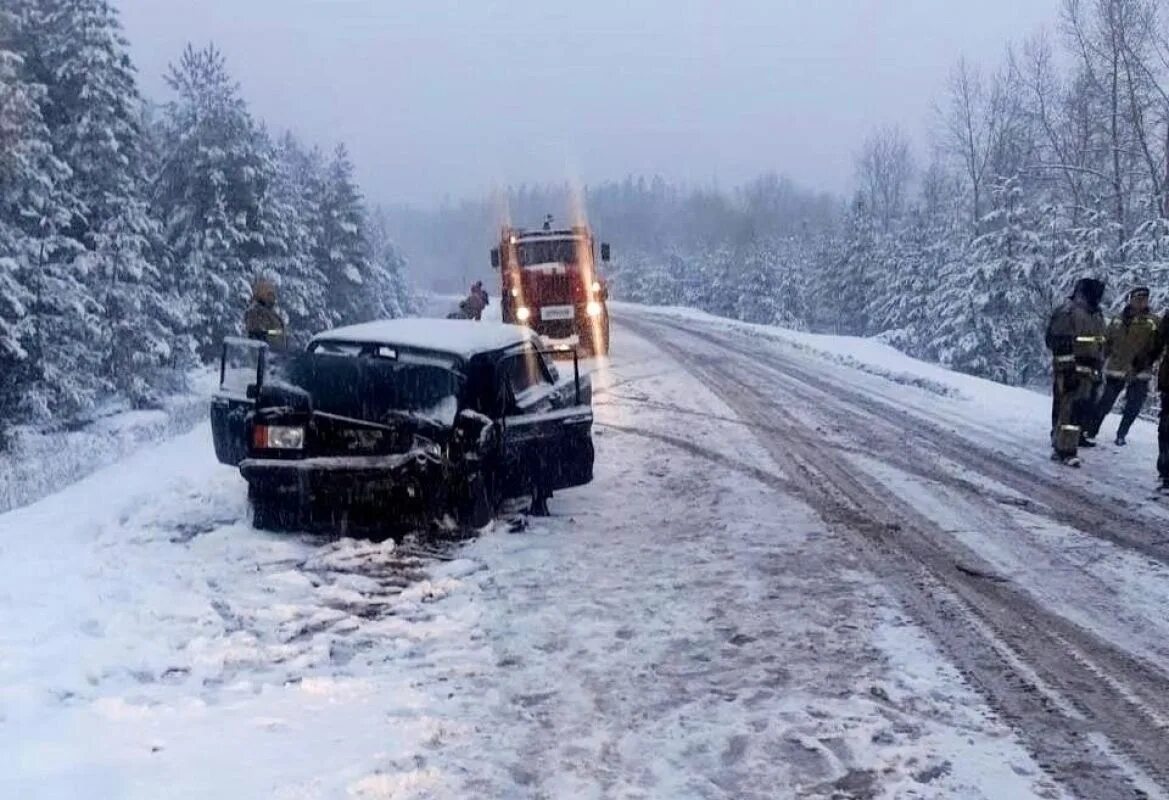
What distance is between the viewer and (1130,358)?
10750mm

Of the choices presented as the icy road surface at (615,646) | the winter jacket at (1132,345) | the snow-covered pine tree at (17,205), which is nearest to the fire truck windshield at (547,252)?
the snow-covered pine tree at (17,205)

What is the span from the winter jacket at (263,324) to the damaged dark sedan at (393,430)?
3215 mm

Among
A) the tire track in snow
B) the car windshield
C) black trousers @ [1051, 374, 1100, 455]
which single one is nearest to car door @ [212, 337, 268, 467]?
the car windshield

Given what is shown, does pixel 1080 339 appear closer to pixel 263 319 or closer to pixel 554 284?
pixel 263 319

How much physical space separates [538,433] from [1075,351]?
6170 mm

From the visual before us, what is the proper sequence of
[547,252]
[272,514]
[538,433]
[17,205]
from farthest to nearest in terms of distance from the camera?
[547,252], [17,205], [538,433], [272,514]

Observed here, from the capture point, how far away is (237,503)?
773 cm

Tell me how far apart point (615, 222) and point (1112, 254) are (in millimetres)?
156860

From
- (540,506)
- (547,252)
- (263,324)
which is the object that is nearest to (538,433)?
(540,506)

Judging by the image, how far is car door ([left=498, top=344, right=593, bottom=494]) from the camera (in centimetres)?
722

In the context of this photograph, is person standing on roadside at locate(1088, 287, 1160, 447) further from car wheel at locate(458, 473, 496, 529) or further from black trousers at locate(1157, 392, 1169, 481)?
car wheel at locate(458, 473, 496, 529)

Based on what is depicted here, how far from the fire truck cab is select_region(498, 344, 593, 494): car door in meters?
10.8

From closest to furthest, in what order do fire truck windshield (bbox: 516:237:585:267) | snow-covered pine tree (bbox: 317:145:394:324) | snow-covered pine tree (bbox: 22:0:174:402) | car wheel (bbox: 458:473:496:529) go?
car wheel (bbox: 458:473:496:529)
fire truck windshield (bbox: 516:237:585:267)
snow-covered pine tree (bbox: 22:0:174:402)
snow-covered pine tree (bbox: 317:145:394:324)

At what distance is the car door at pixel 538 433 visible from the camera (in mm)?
7219
